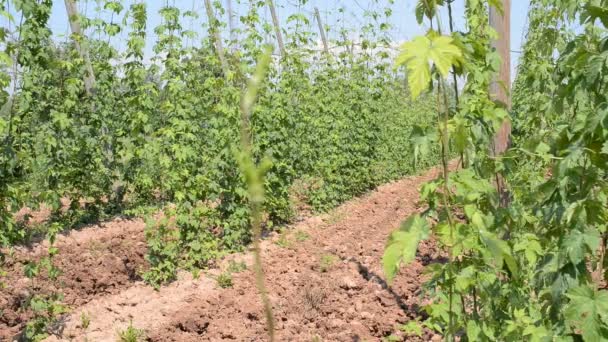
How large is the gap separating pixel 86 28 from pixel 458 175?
600cm

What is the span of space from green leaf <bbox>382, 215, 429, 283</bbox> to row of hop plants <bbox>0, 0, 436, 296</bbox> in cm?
324

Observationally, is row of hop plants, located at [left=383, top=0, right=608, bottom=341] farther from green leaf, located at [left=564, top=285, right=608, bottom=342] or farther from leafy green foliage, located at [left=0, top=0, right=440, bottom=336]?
leafy green foliage, located at [left=0, top=0, right=440, bottom=336]

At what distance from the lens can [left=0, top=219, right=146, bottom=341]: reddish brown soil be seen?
4906 millimetres

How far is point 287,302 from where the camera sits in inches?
192

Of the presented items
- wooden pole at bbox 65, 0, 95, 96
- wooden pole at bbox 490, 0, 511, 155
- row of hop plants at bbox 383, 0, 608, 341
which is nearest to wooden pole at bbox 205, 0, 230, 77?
wooden pole at bbox 65, 0, 95, 96

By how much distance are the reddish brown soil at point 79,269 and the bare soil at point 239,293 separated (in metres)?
0.01

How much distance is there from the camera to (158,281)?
18.3 feet

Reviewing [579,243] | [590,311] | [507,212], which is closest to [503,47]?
[507,212]

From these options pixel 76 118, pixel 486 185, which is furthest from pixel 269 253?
pixel 486 185

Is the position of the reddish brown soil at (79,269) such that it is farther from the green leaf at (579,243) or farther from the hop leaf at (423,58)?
the hop leaf at (423,58)

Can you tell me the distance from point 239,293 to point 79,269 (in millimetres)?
1726

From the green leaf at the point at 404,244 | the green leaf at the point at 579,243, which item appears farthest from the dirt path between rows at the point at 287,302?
the green leaf at the point at 404,244

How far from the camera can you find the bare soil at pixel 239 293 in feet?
14.4

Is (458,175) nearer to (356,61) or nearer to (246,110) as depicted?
(246,110)
